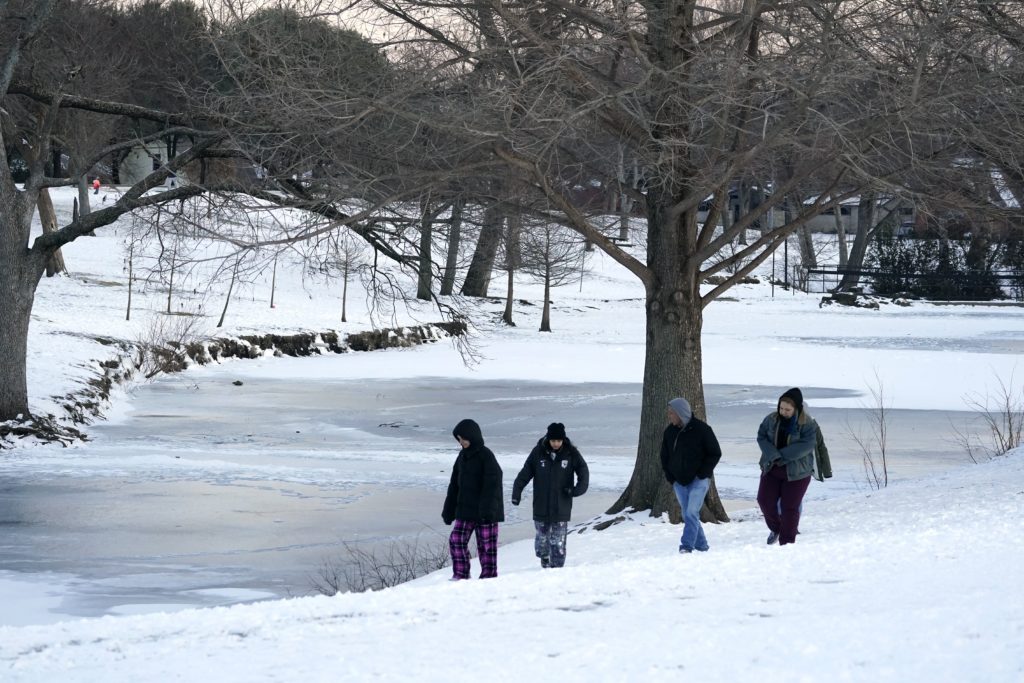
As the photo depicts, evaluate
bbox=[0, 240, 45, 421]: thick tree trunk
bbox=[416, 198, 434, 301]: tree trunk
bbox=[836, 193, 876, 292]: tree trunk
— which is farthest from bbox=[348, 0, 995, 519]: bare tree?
bbox=[836, 193, 876, 292]: tree trunk

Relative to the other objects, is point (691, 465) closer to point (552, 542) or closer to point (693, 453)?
point (693, 453)

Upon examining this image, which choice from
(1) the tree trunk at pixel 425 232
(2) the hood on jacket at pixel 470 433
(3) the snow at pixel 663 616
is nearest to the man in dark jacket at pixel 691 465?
(3) the snow at pixel 663 616

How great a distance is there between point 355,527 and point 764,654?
8.07m

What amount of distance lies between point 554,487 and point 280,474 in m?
7.46

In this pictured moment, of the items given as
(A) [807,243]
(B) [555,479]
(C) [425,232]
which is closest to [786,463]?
(B) [555,479]

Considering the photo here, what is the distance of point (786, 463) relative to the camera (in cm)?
1117

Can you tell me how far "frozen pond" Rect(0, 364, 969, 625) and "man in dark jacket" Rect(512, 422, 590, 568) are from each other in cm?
201

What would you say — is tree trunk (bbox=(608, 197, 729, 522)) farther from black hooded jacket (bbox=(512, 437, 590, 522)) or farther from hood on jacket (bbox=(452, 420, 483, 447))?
hood on jacket (bbox=(452, 420, 483, 447))

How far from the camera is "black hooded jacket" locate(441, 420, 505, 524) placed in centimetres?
1020

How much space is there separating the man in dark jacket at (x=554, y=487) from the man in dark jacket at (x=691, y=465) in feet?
2.69

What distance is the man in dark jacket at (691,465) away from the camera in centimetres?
1081

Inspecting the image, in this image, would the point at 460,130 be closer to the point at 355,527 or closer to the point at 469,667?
the point at 355,527

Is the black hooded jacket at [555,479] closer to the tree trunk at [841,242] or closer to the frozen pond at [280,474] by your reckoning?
the frozen pond at [280,474]

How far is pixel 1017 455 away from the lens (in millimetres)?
16422
